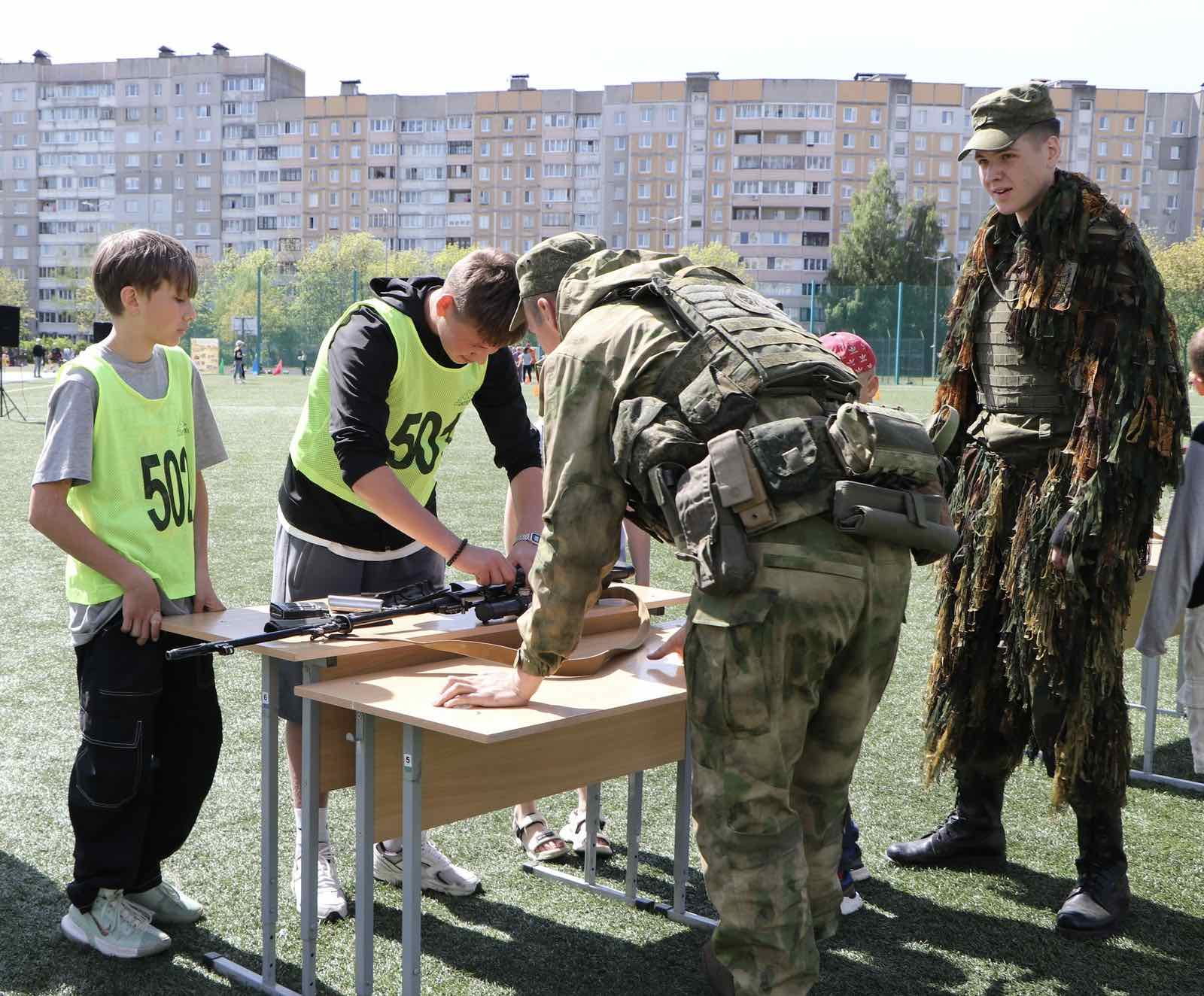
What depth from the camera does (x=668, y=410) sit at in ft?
8.05

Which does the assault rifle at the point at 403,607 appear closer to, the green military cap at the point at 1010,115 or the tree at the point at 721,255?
the green military cap at the point at 1010,115

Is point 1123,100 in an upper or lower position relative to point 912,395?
upper

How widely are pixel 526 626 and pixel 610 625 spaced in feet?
3.24

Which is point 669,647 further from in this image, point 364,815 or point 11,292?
point 11,292

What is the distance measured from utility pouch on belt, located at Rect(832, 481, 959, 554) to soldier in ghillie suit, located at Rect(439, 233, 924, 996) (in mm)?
41

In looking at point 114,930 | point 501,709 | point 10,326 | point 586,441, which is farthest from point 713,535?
point 10,326

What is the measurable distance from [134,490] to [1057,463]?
8.37ft

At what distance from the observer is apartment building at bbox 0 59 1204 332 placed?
101 meters

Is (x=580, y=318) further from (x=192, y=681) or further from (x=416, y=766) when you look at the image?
(x=192, y=681)

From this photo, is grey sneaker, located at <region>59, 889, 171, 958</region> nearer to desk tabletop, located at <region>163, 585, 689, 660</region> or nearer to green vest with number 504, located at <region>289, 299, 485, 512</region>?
desk tabletop, located at <region>163, 585, 689, 660</region>

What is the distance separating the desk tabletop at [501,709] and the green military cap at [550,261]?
2.87ft

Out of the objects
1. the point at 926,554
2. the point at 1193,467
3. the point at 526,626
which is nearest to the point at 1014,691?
the point at 1193,467

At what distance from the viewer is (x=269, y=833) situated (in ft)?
10.3

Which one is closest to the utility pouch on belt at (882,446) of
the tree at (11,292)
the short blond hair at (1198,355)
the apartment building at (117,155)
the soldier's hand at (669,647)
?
the soldier's hand at (669,647)
